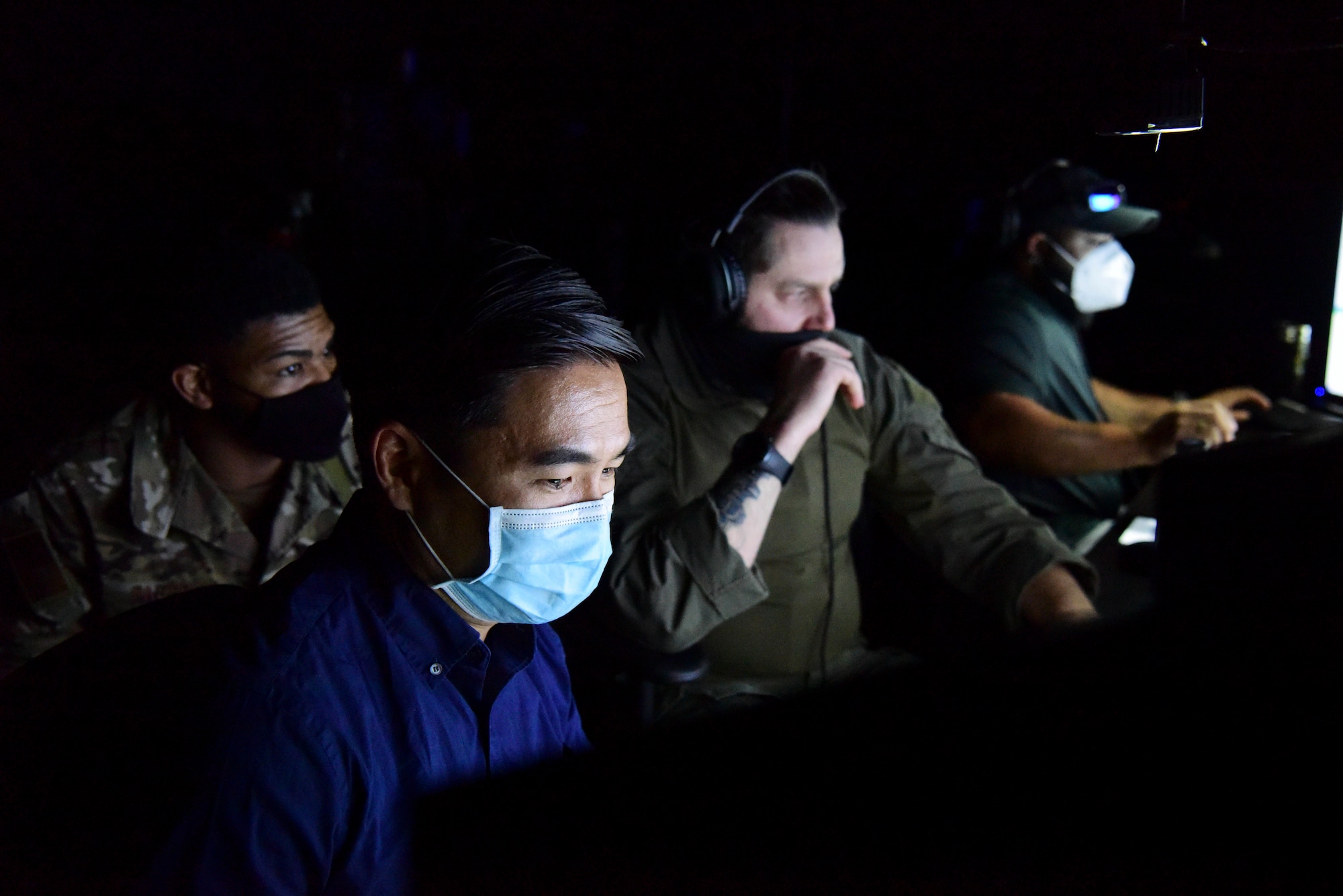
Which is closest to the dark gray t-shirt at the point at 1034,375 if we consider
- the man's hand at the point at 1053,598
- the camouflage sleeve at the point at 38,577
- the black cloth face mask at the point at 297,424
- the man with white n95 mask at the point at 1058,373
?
the man with white n95 mask at the point at 1058,373

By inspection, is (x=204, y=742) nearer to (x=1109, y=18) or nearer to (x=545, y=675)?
(x=545, y=675)

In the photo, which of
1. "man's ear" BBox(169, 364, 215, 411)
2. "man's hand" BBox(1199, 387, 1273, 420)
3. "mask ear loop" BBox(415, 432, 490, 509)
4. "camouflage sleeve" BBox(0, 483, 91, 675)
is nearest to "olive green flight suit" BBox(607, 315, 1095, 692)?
"mask ear loop" BBox(415, 432, 490, 509)

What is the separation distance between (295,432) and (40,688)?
0.85 meters

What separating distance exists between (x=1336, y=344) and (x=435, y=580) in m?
2.55

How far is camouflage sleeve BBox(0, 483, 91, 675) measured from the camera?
159 cm

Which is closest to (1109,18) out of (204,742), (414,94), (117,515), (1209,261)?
(204,742)

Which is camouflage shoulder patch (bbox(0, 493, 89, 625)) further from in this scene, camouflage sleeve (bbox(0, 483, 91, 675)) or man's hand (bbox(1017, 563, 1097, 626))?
man's hand (bbox(1017, 563, 1097, 626))

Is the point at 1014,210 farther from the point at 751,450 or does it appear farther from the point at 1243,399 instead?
the point at 751,450

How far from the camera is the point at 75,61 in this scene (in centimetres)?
358

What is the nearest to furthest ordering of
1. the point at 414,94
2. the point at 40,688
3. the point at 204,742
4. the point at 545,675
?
the point at 204,742 → the point at 40,688 → the point at 545,675 → the point at 414,94

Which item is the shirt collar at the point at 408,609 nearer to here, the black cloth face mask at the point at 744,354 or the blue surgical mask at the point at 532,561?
the blue surgical mask at the point at 532,561

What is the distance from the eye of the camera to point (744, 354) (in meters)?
1.62

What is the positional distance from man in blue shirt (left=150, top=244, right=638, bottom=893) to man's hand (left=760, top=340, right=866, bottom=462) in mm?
470

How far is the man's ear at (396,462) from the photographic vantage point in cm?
99
